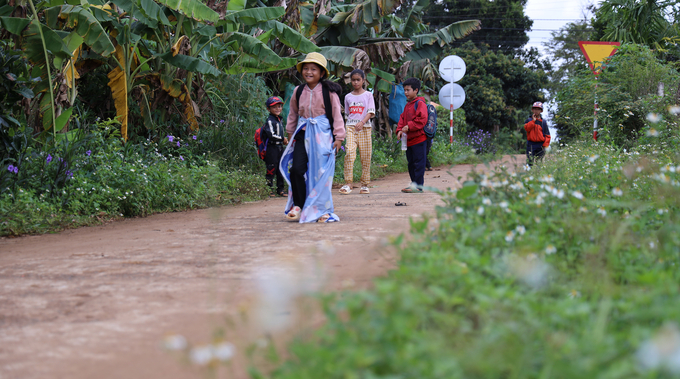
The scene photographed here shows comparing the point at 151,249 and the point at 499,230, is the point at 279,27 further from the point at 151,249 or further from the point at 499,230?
the point at 499,230

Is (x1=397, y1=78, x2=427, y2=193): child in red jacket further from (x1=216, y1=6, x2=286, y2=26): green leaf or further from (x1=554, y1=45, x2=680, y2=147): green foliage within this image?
(x1=554, y1=45, x2=680, y2=147): green foliage

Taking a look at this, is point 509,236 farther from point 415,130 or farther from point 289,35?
point 289,35

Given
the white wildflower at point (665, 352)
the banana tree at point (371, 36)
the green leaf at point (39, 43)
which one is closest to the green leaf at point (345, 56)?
the banana tree at point (371, 36)

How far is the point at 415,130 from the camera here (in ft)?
29.9

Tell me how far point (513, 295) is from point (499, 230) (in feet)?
3.59

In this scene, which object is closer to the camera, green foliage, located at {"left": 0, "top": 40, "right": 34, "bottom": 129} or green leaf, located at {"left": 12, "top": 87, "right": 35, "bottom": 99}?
green foliage, located at {"left": 0, "top": 40, "right": 34, "bottom": 129}

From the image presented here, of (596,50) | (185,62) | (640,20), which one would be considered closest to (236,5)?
(185,62)

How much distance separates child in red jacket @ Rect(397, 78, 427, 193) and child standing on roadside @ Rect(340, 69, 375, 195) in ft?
2.29

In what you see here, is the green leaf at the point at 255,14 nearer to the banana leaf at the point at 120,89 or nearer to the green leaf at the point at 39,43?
the banana leaf at the point at 120,89

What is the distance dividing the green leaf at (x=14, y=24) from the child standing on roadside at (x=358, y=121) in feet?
15.1

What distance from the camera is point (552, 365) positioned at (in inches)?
70.4

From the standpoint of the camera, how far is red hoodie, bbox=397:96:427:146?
29.7ft

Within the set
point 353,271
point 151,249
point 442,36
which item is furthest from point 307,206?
point 442,36

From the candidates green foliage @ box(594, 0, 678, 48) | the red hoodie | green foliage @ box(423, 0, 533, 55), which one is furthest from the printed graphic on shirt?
green foliage @ box(423, 0, 533, 55)
